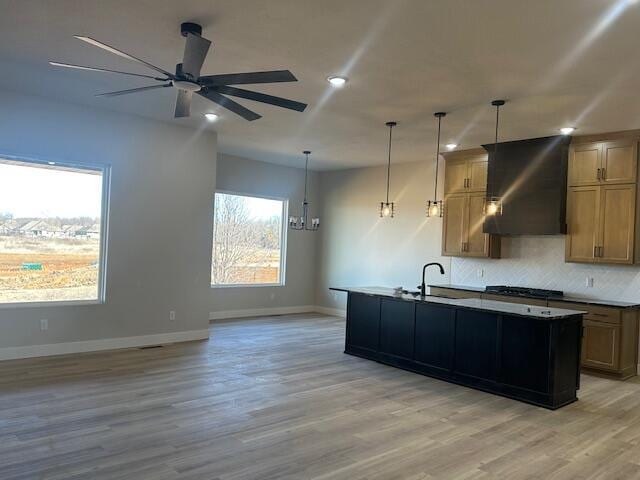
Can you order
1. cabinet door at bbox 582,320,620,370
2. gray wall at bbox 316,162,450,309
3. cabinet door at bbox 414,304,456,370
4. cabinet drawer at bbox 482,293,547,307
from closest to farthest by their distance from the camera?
cabinet door at bbox 414,304,456,370 < cabinet door at bbox 582,320,620,370 < cabinet drawer at bbox 482,293,547,307 < gray wall at bbox 316,162,450,309

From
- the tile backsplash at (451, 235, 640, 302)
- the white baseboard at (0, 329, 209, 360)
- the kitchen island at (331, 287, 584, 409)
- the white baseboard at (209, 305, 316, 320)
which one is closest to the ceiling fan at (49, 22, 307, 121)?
the kitchen island at (331, 287, 584, 409)

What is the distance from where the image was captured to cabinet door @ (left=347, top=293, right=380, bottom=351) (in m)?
6.10

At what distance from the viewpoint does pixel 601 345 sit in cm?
571

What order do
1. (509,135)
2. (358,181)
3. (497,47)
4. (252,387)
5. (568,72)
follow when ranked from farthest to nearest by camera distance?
1. (358,181)
2. (509,135)
3. (252,387)
4. (568,72)
5. (497,47)

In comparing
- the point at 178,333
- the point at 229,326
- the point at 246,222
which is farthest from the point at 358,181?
the point at 178,333

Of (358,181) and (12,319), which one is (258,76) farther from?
(358,181)

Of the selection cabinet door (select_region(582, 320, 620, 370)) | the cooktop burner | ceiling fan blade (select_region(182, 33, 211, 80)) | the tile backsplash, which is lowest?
cabinet door (select_region(582, 320, 620, 370))

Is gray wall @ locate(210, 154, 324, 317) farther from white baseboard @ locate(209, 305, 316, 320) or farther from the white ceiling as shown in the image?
the white ceiling

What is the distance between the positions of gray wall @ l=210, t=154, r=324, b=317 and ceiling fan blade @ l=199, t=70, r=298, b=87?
5478 millimetres

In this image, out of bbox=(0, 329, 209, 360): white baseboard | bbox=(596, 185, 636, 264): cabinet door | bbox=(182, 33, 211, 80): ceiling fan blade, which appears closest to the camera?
bbox=(182, 33, 211, 80): ceiling fan blade

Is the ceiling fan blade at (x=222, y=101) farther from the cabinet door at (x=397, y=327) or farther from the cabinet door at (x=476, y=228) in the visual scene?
the cabinet door at (x=476, y=228)

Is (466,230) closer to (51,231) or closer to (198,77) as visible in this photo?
(198,77)

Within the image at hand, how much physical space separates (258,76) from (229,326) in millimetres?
5571

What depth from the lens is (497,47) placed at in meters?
3.64
